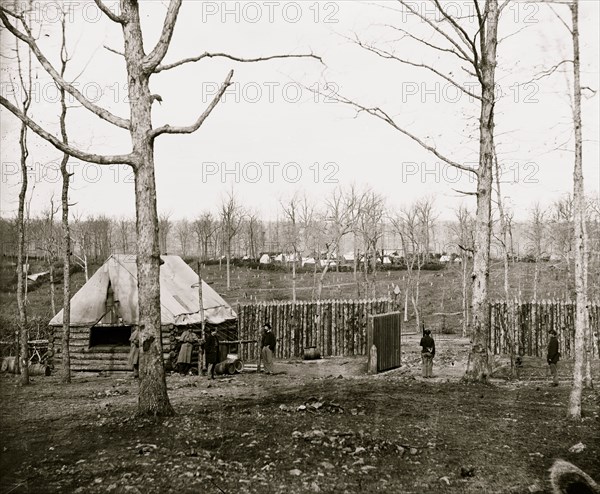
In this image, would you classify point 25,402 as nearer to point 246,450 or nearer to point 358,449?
point 246,450

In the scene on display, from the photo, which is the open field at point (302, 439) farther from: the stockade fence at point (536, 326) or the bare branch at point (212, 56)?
the stockade fence at point (536, 326)

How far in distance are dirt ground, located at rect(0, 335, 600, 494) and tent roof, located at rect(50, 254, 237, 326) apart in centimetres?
785

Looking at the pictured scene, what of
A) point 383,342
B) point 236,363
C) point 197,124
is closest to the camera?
point 197,124

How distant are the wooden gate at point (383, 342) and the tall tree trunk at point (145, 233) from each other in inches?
365

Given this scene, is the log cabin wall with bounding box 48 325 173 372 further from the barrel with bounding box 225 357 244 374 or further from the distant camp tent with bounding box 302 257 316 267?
the distant camp tent with bounding box 302 257 316 267

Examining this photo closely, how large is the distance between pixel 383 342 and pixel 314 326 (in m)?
6.74

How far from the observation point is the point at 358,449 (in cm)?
778

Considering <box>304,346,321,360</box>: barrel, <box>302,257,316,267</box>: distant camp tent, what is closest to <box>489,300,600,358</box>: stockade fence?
<box>304,346,321,360</box>: barrel

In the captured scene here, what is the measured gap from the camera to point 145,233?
9297 mm

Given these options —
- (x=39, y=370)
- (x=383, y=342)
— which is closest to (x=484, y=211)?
(x=383, y=342)

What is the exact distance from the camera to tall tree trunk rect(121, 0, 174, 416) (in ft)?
30.1

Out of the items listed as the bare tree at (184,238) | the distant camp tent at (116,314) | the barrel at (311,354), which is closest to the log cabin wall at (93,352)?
the distant camp tent at (116,314)

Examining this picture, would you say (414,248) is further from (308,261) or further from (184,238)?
(184,238)

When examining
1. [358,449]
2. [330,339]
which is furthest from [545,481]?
[330,339]
